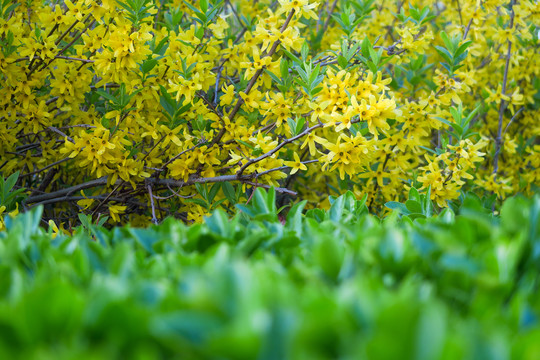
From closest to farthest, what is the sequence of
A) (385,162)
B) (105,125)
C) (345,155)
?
1. (345,155)
2. (105,125)
3. (385,162)

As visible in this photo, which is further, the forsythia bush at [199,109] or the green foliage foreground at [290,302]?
the forsythia bush at [199,109]

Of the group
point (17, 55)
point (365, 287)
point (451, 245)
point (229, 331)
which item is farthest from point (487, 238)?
point (17, 55)

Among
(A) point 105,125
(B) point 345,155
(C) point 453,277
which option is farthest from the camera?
(A) point 105,125

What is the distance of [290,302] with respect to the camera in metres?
0.86

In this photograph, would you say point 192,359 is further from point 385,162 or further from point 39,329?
point 385,162

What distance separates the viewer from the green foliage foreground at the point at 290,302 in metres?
0.75

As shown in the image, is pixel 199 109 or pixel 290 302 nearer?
pixel 290 302

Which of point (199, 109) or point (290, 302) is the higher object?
point (290, 302)

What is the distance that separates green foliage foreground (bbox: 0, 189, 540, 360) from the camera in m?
0.75

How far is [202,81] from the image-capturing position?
2.99m

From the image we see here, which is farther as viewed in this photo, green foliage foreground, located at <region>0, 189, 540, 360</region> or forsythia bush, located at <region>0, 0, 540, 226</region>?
forsythia bush, located at <region>0, 0, 540, 226</region>

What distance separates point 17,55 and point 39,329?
107 inches

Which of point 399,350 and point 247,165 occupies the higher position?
point 399,350

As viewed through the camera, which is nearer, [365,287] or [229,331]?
[229,331]
